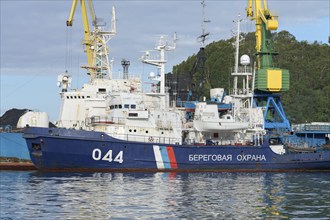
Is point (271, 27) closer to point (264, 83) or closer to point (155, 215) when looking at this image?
point (264, 83)

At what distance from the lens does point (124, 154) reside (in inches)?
1663

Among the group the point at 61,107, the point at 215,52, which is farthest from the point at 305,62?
the point at 61,107

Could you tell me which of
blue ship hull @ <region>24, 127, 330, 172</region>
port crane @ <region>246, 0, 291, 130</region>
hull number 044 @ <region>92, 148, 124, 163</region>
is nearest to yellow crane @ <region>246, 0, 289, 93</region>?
port crane @ <region>246, 0, 291, 130</region>

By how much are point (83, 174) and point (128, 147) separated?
3466 mm

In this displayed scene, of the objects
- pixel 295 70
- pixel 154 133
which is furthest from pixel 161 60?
pixel 295 70

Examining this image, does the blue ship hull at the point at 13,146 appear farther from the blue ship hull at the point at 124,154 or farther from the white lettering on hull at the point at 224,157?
the white lettering on hull at the point at 224,157

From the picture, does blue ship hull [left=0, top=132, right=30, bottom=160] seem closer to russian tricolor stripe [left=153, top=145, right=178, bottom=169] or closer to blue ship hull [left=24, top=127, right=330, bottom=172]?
blue ship hull [left=24, top=127, right=330, bottom=172]

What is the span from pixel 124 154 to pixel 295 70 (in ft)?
168

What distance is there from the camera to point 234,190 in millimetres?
32688

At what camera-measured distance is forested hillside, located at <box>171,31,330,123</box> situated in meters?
78.6

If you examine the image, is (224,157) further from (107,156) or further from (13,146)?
(13,146)

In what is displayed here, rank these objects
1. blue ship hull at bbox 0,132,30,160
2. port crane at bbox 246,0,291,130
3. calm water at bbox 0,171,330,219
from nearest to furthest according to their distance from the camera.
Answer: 1. calm water at bbox 0,171,330,219
2. blue ship hull at bbox 0,132,30,160
3. port crane at bbox 246,0,291,130

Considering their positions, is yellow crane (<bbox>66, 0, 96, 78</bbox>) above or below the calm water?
above

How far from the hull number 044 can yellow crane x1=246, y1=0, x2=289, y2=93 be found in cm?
1598
